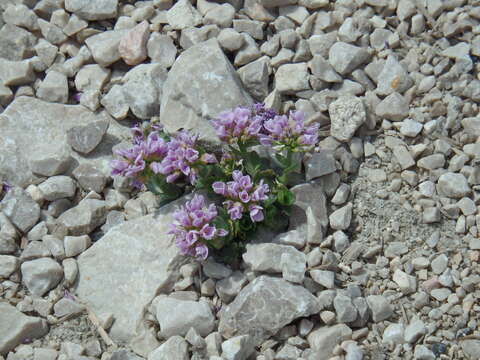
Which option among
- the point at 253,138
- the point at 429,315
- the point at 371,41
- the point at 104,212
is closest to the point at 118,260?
the point at 104,212

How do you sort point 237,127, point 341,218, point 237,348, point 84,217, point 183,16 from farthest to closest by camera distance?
point 183,16
point 84,217
point 341,218
point 237,127
point 237,348

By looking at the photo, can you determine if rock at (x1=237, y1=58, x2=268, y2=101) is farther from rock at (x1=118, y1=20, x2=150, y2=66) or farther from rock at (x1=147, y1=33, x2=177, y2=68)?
rock at (x1=118, y1=20, x2=150, y2=66)

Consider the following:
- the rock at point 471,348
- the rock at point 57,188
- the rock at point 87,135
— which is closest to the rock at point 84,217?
the rock at point 57,188

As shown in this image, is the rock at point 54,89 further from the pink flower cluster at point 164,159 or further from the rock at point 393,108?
the rock at point 393,108

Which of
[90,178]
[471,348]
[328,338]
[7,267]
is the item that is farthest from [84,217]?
[471,348]

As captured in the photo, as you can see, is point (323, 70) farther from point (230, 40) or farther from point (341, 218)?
point (341, 218)

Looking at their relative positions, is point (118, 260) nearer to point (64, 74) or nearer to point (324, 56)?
point (64, 74)

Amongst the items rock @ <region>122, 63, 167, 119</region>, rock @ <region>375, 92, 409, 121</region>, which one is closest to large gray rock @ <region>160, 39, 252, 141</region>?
rock @ <region>122, 63, 167, 119</region>
